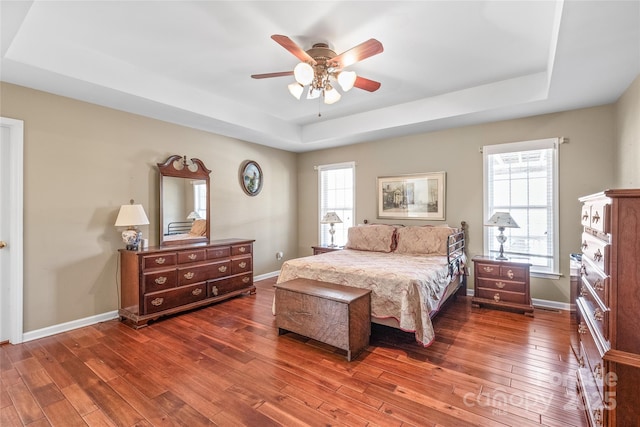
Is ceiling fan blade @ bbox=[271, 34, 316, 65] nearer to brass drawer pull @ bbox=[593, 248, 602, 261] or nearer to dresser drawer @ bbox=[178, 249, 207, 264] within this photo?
brass drawer pull @ bbox=[593, 248, 602, 261]

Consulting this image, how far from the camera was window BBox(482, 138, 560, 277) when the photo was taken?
377 cm

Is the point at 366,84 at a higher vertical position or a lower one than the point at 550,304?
higher

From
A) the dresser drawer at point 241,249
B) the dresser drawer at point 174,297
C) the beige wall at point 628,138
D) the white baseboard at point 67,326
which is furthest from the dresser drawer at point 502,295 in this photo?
the white baseboard at point 67,326

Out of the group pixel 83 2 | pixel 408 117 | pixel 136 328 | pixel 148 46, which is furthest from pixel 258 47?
pixel 136 328

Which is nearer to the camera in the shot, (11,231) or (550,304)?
(11,231)

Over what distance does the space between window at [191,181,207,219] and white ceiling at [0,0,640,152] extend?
2.90 feet

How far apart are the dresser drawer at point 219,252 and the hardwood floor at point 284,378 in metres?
1.03

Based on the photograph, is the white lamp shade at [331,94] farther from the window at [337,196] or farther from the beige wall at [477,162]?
the window at [337,196]

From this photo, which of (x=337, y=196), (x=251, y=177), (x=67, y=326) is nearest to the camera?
(x=67, y=326)

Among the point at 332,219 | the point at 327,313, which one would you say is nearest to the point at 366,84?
the point at 327,313

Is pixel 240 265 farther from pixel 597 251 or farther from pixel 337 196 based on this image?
pixel 597 251

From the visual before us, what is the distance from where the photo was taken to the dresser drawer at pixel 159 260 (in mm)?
3369

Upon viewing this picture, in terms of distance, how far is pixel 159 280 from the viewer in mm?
3475

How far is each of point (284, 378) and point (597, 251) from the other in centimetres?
215
